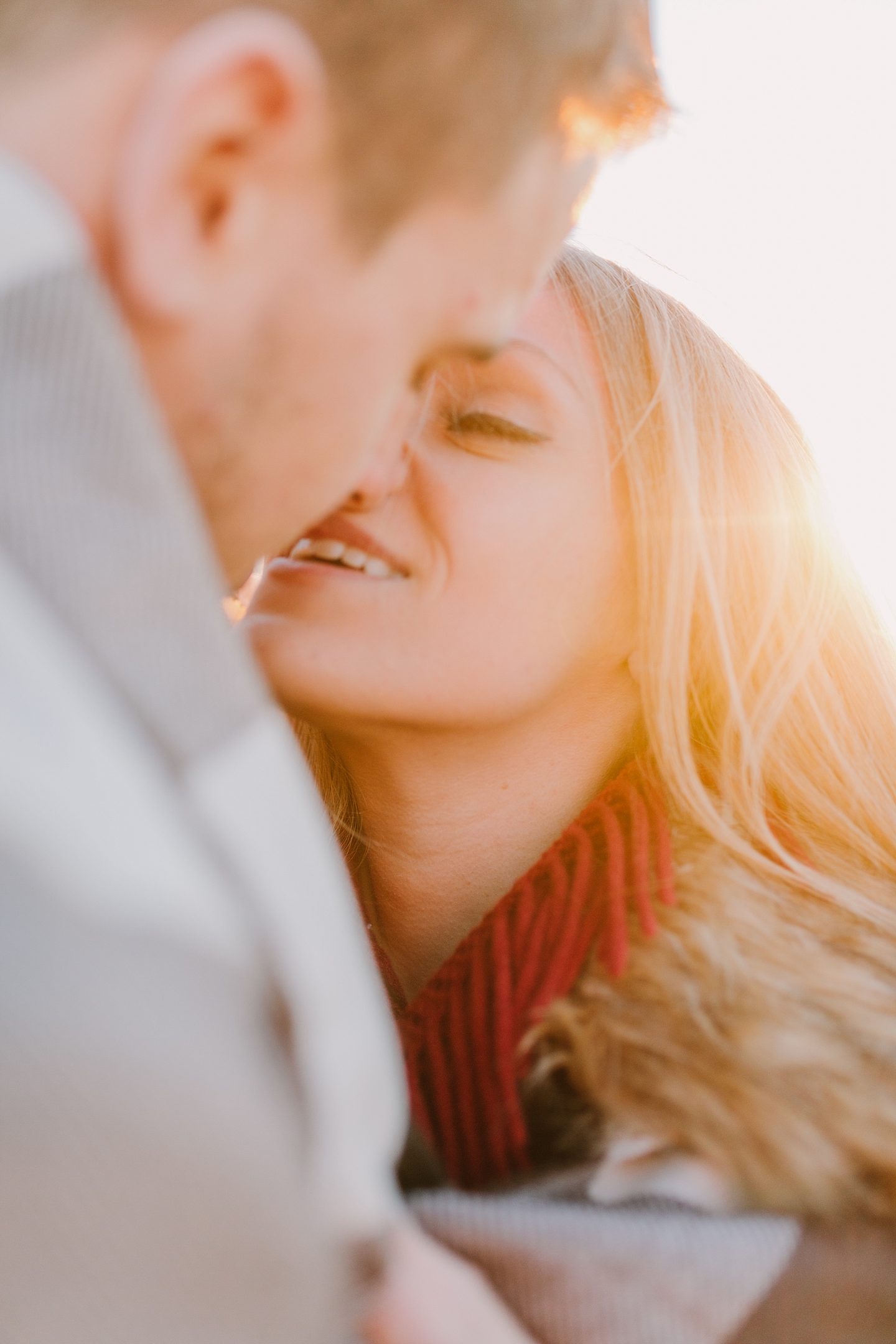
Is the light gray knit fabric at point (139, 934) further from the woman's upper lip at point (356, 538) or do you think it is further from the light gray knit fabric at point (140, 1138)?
the woman's upper lip at point (356, 538)

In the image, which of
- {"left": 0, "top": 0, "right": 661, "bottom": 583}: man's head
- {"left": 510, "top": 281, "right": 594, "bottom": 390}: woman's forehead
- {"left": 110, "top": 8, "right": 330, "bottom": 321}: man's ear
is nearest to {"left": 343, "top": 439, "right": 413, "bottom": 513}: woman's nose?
{"left": 510, "top": 281, "right": 594, "bottom": 390}: woman's forehead

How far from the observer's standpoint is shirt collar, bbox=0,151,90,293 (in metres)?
0.56

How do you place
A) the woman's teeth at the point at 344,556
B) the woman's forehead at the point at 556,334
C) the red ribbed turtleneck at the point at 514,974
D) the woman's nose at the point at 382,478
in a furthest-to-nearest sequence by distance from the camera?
the woman's forehead at the point at 556,334 < the woman's teeth at the point at 344,556 < the woman's nose at the point at 382,478 < the red ribbed turtleneck at the point at 514,974

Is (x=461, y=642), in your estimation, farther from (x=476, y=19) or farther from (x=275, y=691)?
(x=476, y=19)

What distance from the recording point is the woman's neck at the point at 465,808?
5.57ft

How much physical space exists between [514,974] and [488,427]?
856 mm

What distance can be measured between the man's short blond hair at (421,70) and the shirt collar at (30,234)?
0.19m

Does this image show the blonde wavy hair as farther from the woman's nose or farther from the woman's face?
the woman's nose

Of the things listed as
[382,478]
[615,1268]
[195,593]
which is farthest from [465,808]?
[195,593]

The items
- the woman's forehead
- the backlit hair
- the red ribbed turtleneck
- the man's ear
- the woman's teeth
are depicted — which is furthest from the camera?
the woman's forehead

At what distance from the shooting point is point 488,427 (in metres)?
1.58

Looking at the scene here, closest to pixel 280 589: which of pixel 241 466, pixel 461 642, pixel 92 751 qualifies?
pixel 461 642

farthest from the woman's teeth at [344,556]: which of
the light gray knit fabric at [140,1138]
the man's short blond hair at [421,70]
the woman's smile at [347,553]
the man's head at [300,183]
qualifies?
the light gray knit fabric at [140,1138]

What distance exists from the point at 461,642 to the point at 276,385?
769 millimetres
